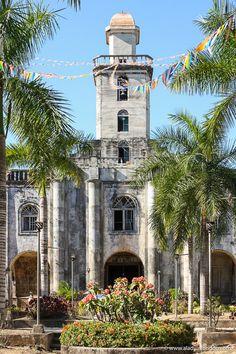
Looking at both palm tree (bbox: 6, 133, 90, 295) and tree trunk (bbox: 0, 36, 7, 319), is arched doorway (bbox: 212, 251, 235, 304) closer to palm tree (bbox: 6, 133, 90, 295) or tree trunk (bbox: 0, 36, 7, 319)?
palm tree (bbox: 6, 133, 90, 295)

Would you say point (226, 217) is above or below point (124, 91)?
below

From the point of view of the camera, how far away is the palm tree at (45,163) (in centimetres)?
2194

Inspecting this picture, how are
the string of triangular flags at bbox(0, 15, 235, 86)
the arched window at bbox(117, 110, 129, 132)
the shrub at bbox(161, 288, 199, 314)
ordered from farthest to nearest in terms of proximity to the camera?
the arched window at bbox(117, 110, 129, 132) < the shrub at bbox(161, 288, 199, 314) < the string of triangular flags at bbox(0, 15, 235, 86)

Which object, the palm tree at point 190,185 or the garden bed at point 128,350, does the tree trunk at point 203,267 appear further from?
the garden bed at point 128,350

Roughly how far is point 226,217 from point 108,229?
43.9ft

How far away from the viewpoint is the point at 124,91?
A: 45656mm

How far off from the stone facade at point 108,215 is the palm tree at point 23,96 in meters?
19.1

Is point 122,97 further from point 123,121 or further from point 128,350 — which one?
point 128,350

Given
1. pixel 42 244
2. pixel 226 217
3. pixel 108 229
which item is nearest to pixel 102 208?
pixel 108 229

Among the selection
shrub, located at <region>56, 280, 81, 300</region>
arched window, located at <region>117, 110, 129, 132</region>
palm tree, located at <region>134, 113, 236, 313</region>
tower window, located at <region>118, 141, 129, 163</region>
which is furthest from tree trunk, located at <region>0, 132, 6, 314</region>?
arched window, located at <region>117, 110, 129, 132</region>

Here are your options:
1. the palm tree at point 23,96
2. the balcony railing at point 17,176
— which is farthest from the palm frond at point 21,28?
the balcony railing at point 17,176

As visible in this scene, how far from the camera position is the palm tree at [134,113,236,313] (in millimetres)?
→ 29500

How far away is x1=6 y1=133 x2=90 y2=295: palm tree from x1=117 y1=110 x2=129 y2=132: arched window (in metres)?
11.6

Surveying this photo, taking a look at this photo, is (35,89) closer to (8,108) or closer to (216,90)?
(8,108)
